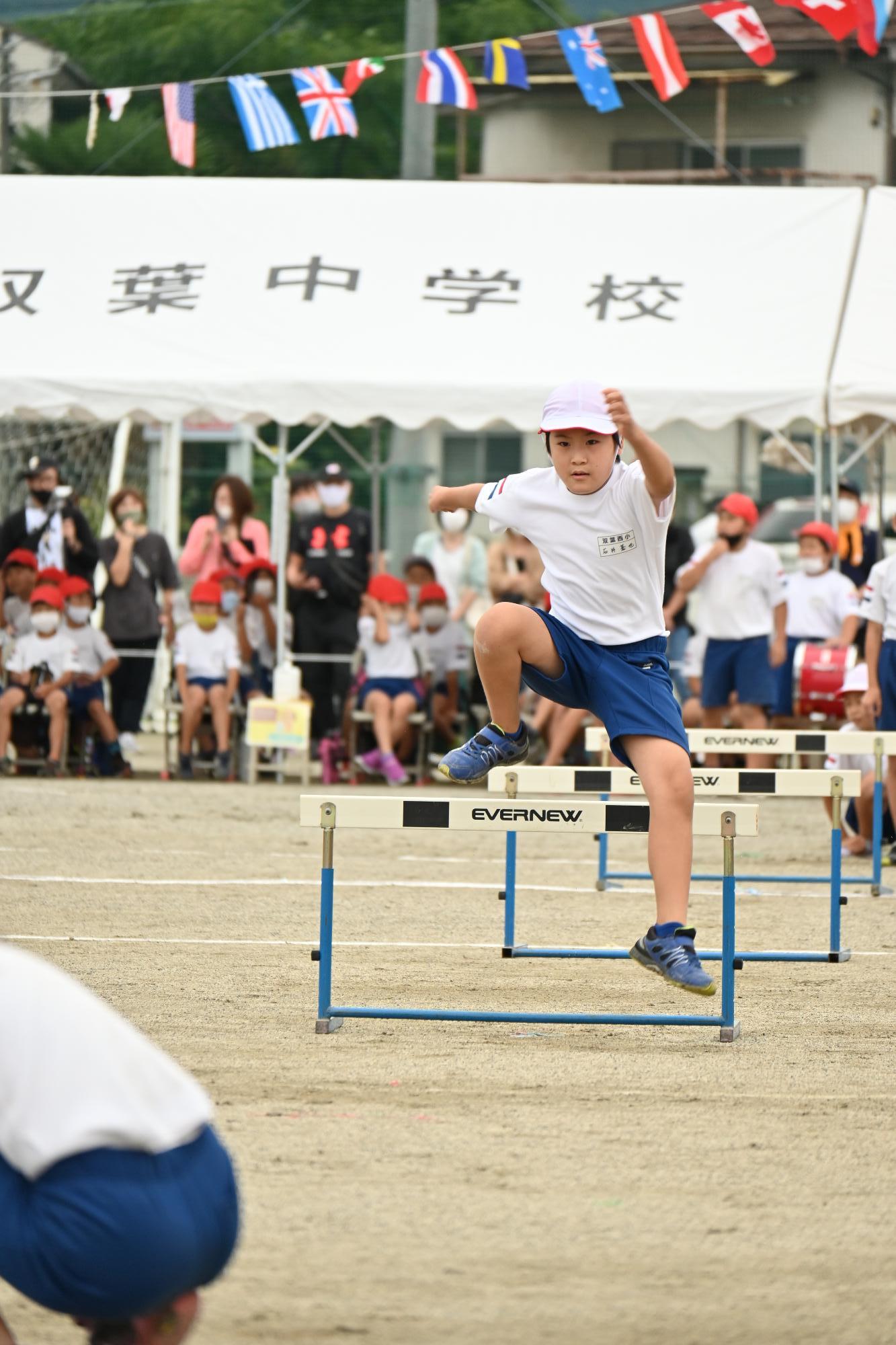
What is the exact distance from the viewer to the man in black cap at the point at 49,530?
51.6 feet

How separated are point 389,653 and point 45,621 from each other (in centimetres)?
251

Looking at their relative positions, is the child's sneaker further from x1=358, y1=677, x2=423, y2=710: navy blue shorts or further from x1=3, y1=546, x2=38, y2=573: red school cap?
x1=3, y1=546, x2=38, y2=573: red school cap

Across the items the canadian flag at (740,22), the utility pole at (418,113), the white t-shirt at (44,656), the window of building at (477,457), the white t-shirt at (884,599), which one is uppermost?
the utility pole at (418,113)

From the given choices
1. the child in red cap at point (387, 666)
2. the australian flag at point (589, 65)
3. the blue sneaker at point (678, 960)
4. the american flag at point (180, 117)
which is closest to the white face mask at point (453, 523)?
the child in red cap at point (387, 666)

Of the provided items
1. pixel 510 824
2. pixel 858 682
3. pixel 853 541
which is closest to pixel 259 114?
pixel 853 541

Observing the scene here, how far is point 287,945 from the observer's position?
7.75 m

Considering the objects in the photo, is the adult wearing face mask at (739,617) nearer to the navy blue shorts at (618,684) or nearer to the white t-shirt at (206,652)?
the white t-shirt at (206,652)

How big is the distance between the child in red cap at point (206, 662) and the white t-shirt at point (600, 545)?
8.94 m

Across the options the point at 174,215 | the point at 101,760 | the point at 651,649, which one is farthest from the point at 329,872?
the point at 174,215

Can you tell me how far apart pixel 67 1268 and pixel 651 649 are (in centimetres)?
366

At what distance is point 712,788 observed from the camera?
7004 mm

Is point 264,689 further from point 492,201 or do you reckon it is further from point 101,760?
point 492,201

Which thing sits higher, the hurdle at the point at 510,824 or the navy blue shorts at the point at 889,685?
the navy blue shorts at the point at 889,685

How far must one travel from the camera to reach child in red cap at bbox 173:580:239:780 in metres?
15.0
